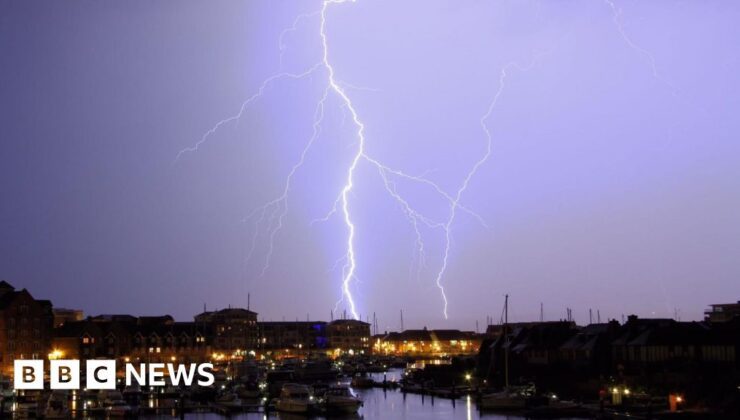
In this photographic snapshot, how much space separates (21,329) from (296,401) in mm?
42118

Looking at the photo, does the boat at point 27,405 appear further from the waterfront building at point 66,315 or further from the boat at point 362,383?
the waterfront building at point 66,315

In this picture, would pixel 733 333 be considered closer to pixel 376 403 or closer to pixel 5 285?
pixel 376 403

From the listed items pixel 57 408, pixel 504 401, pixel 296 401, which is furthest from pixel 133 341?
pixel 504 401

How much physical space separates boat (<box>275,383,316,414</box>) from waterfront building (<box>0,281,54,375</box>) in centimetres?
3719

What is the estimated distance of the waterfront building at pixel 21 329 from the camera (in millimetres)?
83688

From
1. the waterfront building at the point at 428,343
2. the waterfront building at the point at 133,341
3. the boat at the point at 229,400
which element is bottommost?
the waterfront building at the point at 428,343

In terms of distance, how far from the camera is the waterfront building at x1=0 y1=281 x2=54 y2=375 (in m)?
83.7

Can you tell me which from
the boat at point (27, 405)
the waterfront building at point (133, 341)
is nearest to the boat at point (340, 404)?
the boat at point (27, 405)

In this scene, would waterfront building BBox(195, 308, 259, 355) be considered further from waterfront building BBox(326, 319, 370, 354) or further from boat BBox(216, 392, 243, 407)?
boat BBox(216, 392, 243, 407)

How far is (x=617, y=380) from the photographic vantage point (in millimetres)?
51562

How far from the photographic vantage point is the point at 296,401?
53.5 meters

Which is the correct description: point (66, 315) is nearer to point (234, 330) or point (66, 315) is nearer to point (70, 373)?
point (234, 330)

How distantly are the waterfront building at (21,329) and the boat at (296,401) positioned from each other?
3719 centimetres

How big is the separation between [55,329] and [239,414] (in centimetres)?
4641
